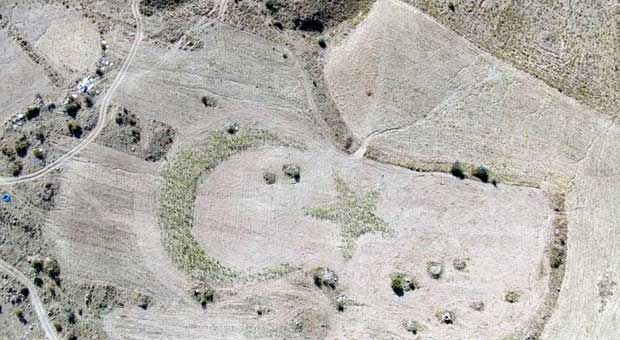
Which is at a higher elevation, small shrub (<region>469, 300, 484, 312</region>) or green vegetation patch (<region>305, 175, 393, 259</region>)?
green vegetation patch (<region>305, 175, 393, 259</region>)

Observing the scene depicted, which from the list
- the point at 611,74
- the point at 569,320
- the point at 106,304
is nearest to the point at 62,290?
the point at 106,304

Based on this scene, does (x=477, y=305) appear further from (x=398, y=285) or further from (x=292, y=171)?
(x=292, y=171)

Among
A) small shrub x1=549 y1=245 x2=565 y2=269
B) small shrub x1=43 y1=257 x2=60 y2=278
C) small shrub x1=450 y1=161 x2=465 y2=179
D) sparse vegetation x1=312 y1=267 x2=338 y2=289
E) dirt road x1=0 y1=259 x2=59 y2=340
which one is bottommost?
dirt road x1=0 y1=259 x2=59 y2=340

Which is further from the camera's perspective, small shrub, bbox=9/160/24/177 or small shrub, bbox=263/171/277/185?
small shrub, bbox=263/171/277/185

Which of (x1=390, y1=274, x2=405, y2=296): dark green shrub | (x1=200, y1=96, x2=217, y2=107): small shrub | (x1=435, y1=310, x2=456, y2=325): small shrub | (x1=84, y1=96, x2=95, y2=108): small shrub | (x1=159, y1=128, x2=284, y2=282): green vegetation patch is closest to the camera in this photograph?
(x1=435, y1=310, x2=456, y2=325): small shrub

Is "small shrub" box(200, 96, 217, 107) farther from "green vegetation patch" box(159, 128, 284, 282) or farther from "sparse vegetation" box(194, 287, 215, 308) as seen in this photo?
"sparse vegetation" box(194, 287, 215, 308)

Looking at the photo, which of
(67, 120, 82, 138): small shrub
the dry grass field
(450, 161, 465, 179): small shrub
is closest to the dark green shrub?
the dry grass field

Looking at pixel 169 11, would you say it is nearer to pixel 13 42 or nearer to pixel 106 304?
pixel 13 42
